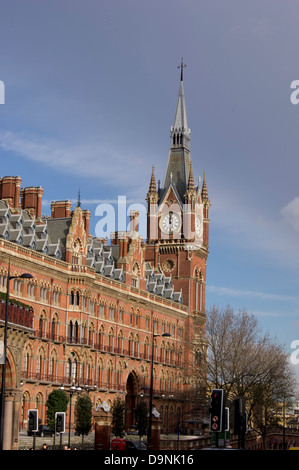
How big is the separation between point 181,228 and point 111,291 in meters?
32.0

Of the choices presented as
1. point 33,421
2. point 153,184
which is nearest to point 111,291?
point 153,184

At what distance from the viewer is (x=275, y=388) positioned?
98.6m

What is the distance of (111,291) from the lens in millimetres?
101625

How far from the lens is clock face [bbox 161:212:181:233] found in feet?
432

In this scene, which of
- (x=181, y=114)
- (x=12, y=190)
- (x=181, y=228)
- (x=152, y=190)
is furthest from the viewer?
(x=181, y=114)

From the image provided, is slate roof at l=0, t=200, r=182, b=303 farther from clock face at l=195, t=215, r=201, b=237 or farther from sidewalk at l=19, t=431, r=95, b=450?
clock face at l=195, t=215, r=201, b=237

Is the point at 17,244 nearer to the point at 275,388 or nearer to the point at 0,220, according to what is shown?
the point at 0,220

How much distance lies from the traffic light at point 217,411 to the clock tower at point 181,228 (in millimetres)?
96352

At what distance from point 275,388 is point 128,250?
2547 cm

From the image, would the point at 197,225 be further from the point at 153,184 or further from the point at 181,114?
the point at 181,114

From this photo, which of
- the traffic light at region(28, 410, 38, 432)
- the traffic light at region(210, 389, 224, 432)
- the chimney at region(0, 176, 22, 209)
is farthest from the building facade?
the traffic light at region(210, 389, 224, 432)

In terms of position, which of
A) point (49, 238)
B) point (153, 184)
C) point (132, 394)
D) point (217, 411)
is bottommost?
point (217, 411)

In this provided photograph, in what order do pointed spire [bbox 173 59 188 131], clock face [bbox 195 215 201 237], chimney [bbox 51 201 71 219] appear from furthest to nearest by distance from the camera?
1. pointed spire [bbox 173 59 188 131]
2. clock face [bbox 195 215 201 237]
3. chimney [bbox 51 201 71 219]
